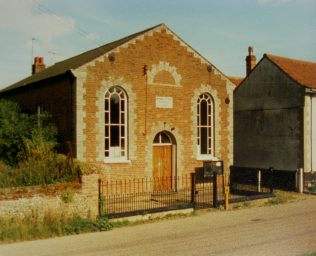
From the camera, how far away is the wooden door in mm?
19072

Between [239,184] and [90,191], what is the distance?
37.4 feet

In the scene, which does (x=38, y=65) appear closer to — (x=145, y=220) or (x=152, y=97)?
(x=152, y=97)

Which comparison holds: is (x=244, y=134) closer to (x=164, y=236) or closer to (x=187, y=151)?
(x=187, y=151)

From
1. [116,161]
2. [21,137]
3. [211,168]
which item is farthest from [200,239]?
[21,137]

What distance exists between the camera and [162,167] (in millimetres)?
19297

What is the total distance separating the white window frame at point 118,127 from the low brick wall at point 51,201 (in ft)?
15.1

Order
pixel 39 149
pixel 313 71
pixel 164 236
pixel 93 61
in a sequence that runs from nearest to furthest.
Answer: pixel 164 236
pixel 39 149
pixel 93 61
pixel 313 71

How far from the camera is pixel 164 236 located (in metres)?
11.3

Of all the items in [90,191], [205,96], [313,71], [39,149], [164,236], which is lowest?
[164,236]

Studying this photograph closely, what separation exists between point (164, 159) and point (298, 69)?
11.0 m

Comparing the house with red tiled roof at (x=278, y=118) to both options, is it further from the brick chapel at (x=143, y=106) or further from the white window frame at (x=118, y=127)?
the white window frame at (x=118, y=127)

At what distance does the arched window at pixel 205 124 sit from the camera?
20.5 meters

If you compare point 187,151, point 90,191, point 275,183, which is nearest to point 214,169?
point 187,151

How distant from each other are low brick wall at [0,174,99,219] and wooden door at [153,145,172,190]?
6429mm
